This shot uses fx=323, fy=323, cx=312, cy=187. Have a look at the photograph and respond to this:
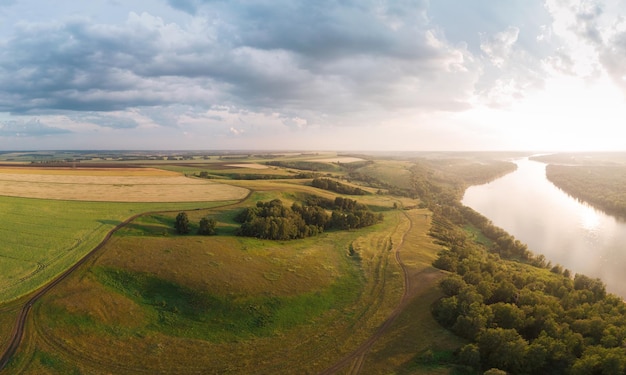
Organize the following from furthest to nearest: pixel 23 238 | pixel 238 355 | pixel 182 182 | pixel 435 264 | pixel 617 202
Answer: pixel 617 202
pixel 182 182
pixel 435 264
pixel 23 238
pixel 238 355

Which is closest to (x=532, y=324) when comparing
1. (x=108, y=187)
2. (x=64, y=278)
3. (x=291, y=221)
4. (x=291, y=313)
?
(x=291, y=313)

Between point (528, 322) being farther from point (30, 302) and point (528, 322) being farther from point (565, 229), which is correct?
point (565, 229)

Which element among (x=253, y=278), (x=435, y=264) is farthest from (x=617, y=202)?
(x=253, y=278)

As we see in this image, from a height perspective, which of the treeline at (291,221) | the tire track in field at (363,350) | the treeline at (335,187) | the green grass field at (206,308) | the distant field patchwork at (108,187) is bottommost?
the tire track in field at (363,350)

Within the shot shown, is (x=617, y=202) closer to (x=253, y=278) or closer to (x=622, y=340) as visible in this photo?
(x=622, y=340)

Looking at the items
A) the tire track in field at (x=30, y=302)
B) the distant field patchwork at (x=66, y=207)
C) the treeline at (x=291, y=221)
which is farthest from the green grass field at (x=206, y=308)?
the treeline at (x=291, y=221)

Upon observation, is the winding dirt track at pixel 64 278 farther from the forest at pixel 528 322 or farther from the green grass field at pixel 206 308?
the forest at pixel 528 322

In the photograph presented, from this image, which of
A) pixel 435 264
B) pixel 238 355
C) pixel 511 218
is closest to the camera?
pixel 238 355

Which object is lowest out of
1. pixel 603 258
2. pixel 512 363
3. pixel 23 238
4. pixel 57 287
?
pixel 603 258
